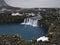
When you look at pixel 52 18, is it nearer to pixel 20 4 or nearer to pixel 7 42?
pixel 20 4

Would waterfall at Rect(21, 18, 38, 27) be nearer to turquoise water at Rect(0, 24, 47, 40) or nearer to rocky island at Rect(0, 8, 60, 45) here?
rocky island at Rect(0, 8, 60, 45)

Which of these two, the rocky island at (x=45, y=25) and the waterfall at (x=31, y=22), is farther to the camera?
the waterfall at (x=31, y=22)

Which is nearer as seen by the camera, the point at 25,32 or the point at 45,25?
the point at 25,32

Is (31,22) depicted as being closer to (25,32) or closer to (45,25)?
(45,25)

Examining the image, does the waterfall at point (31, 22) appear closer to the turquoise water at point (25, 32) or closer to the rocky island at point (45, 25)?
the rocky island at point (45, 25)

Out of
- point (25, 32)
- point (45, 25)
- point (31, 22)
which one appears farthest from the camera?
point (31, 22)

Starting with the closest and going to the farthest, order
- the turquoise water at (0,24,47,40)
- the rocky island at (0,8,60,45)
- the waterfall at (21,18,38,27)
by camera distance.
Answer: the rocky island at (0,8,60,45), the turquoise water at (0,24,47,40), the waterfall at (21,18,38,27)

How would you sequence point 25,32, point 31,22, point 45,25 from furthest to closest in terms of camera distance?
point 31,22 → point 45,25 → point 25,32

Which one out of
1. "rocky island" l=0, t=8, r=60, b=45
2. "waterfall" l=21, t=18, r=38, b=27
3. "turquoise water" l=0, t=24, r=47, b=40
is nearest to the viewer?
"rocky island" l=0, t=8, r=60, b=45

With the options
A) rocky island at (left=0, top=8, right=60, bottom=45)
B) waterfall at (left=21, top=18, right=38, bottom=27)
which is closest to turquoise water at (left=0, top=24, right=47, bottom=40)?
rocky island at (left=0, top=8, right=60, bottom=45)

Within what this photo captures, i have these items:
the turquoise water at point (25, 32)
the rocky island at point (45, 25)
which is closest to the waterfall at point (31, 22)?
the rocky island at point (45, 25)

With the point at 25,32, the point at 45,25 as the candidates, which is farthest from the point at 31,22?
the point at 25,32

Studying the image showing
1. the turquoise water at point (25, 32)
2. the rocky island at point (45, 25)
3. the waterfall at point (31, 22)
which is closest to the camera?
the rocky island at point (45, 25)
